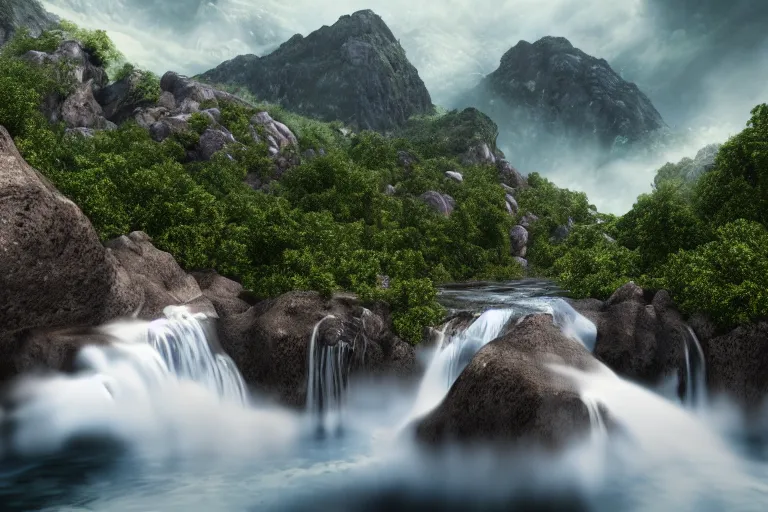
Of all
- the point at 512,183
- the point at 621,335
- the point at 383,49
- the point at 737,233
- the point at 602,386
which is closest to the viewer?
the point at 602,386

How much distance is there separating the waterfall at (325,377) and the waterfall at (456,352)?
274cm

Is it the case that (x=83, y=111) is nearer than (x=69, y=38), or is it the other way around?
(x=83, y=111)

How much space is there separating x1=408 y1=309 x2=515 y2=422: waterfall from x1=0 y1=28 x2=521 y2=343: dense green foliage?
116cm

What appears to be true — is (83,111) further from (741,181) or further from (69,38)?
(741,181)

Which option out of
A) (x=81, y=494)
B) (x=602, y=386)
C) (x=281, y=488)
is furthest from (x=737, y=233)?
(x=81, y=494)

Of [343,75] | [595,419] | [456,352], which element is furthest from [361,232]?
[343,75]

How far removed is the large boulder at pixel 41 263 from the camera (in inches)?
576

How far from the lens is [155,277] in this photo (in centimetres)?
2114

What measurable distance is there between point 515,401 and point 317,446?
6.37 meters

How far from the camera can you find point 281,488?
13.0 m

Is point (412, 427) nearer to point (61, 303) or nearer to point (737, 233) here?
point (61, 303)

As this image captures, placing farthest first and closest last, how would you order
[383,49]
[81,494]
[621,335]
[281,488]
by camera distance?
[383,49]
[621,335]
[281,488]
[81,494]

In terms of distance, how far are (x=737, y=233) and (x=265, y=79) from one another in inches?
5823

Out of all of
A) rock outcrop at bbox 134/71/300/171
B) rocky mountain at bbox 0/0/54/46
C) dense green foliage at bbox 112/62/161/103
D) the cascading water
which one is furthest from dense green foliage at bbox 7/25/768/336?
rocky mountain at bbox 0/0/54/46
